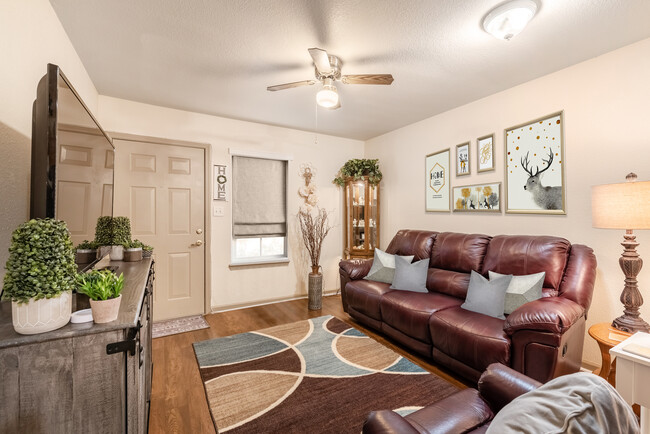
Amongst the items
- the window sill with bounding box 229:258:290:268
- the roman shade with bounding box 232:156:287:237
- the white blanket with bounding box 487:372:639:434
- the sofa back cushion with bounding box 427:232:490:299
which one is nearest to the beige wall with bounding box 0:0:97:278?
the white blanket with bounding box 487:372:639:434

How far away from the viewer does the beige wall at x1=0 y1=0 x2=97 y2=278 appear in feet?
4.32

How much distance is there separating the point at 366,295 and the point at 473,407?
1.86 metres

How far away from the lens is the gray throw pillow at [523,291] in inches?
87.0

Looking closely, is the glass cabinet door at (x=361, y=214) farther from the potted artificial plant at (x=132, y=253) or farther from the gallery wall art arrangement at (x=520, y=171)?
the potted artificial plant at (x=132, y=253)

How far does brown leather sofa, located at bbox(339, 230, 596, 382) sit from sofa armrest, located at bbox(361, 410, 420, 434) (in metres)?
1.29

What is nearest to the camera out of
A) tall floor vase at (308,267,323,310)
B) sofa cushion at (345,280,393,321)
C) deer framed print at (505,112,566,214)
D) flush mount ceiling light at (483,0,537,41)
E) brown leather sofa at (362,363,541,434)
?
brown leather sofa at (362,363,541,434)

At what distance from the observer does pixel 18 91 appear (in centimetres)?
144

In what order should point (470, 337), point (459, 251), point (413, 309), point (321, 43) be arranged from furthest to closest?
1. point (459, 251)
2. point (413, 309)
3. point (321, 43)
4. point (470, 337)

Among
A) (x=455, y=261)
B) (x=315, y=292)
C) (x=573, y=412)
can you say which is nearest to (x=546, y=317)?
(x=455, y=261)

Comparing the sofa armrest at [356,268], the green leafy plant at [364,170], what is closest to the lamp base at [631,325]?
the sofa armrest at [356,268]

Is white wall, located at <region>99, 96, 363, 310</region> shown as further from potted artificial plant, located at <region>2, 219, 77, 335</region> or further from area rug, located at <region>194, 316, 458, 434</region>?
potted artificial plant, located at <region>2, 219, 77, 335</region>

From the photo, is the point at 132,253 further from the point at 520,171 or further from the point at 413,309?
the point at 520,171

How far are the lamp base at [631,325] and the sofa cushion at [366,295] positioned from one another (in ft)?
5.62

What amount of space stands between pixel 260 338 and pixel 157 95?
282 cm
